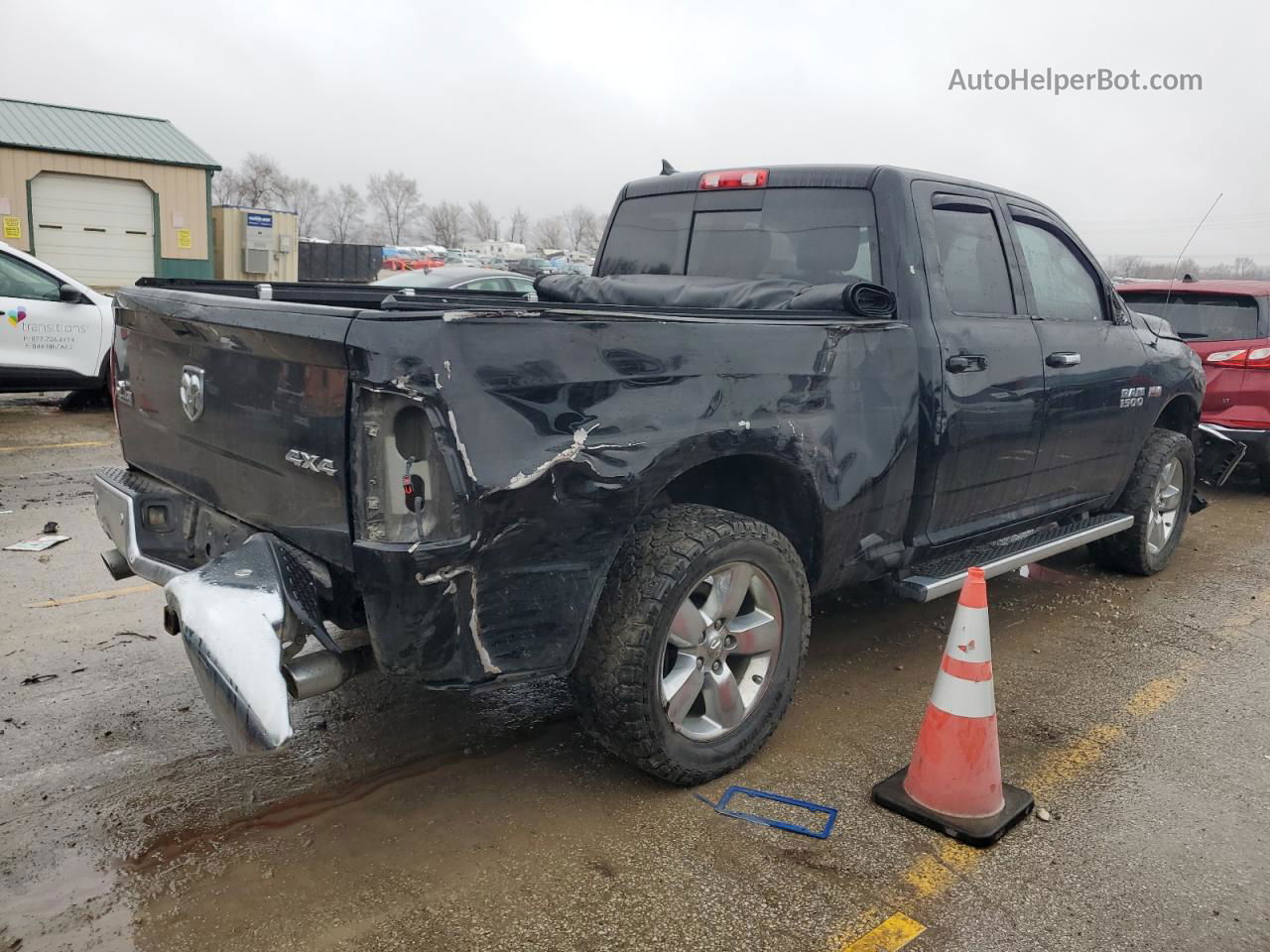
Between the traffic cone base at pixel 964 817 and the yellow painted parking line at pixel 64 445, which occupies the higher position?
the traffic cone base at pixel 964 817

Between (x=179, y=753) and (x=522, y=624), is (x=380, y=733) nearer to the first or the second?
(x=179, y=753)

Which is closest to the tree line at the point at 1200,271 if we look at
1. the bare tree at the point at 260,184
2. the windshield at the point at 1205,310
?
the windshield at the point at 1205,310

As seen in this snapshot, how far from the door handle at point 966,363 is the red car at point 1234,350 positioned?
474 centimetres

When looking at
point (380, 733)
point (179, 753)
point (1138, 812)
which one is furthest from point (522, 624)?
point (1138, 812)

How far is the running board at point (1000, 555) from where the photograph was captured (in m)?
3.92

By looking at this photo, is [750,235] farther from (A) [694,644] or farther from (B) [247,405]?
(B) [247,405]

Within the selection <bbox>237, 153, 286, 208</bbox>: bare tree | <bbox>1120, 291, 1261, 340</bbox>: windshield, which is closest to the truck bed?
<bbox>1120, 291, 1261, 340</bbox>: windshield

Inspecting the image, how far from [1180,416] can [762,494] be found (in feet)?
12.0

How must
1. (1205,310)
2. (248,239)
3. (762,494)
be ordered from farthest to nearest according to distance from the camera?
1. (248,239)
2. (1205,310)
3. (762,494)

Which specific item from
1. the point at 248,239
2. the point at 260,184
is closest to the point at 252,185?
the point at 260,184

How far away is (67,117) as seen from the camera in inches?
867

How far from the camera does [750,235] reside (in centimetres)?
442

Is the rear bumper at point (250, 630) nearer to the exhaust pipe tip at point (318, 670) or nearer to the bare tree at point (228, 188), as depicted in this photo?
the exhaust pipe tip at point (318, 670)

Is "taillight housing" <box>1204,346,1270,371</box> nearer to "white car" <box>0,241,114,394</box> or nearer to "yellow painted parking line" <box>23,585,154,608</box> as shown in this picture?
"yellow painted parking line" <box>23,585,154,608</box>
